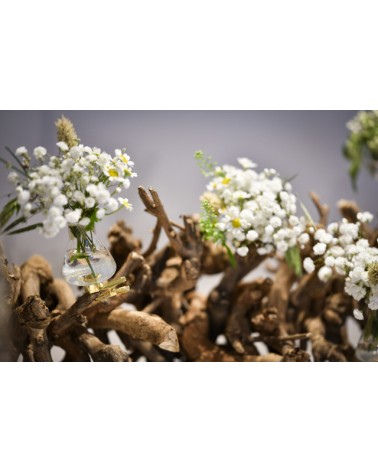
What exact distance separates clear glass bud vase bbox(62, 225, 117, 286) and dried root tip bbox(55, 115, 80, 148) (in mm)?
336

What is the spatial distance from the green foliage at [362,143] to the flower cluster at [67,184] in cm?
107

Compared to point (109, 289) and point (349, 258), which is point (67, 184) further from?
point (349, 258)

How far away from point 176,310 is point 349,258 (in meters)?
0.81

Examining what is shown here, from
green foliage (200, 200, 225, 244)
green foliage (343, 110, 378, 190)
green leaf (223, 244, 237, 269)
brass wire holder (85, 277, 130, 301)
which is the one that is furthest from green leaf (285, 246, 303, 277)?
brass wire holder (85, 277, 130, 301)

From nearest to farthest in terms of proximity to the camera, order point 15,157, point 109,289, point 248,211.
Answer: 1. point 15,157
2. point 109,289
3. point 248,211

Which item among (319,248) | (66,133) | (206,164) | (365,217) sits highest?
(66,133)

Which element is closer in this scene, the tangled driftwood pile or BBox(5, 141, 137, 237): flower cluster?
BBox(5, 141, 137, 237): flower cluster

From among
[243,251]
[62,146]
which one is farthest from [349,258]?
[62,146]

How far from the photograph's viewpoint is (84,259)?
1.97m

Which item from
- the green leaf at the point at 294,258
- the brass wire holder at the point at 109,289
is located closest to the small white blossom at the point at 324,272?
the green leaf at the point at 294,258

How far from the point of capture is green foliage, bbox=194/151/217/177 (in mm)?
2287

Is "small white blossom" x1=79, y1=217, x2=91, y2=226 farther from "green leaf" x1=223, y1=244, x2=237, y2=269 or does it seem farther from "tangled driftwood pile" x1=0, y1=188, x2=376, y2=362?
"green leaf" x1=223, y1=244, x2=237, y2=269

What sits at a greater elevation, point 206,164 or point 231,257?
point 206,164

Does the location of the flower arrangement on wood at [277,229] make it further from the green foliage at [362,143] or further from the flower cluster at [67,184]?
the flower cluster at [67,184]
